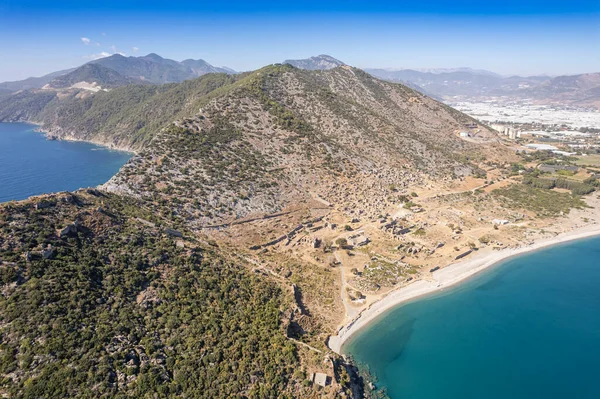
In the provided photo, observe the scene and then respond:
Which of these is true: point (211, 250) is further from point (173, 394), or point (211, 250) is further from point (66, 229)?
point (173, 394)

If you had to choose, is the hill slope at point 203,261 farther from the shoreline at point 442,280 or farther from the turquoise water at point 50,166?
the turquoise water at point 50,166

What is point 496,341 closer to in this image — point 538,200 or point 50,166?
point 538,200

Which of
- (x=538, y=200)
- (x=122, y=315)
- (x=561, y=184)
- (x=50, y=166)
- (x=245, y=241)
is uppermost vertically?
(x=50, y=166)

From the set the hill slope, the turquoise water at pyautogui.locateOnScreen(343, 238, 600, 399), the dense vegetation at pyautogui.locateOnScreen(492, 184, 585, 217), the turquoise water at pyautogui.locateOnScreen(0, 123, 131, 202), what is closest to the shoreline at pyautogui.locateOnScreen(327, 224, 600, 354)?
the turquoise water at pyautogui.locateOnScreen(343, 238, 600, 399)

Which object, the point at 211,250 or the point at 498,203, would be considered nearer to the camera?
the point at 211,250

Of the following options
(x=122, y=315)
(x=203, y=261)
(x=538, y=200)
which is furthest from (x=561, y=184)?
(x=122, y=315)

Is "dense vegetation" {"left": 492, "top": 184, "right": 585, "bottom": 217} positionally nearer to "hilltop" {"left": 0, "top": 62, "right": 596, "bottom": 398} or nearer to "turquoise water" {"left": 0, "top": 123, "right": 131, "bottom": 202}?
"hilltop" {"left": 0, "top": 62, "right": 596, "bottom": 398}

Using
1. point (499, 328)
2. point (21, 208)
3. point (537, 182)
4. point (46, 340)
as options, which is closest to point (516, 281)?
point (499, 328)

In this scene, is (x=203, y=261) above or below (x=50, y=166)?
below
